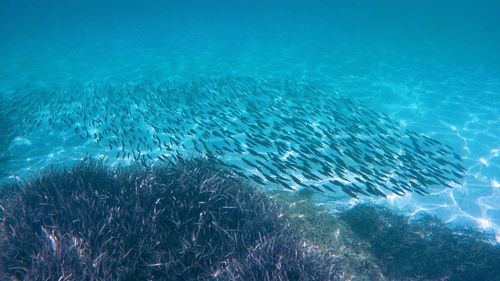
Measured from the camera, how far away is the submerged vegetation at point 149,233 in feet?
14.7

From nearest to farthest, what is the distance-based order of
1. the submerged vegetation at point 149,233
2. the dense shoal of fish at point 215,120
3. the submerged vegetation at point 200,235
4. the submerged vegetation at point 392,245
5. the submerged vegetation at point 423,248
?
the submerged vegetation at point 149,233 → the submerged vegetation at point 200,235 → the submerged vegetation at point 392,245 → the submerged vegetation at point 423,248 → the dense shoal of fish at point 215,120

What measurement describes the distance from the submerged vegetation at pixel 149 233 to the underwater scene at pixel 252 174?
0.03 metres

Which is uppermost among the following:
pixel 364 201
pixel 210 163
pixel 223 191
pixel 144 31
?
pixel 223 191

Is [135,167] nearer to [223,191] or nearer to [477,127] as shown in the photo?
[223,191]

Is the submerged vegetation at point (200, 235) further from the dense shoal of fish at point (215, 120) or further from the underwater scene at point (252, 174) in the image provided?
the dense shoal of fish at point (215, 120)

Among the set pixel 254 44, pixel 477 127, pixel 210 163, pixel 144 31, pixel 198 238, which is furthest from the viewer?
pixel 144 31

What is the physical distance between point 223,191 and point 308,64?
2210 centimetres

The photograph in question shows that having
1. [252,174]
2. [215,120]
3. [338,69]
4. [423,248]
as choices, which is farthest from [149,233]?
[338,69]

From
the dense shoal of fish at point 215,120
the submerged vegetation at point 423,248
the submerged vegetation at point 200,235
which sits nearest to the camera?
the submerged vegetation at point 200,235

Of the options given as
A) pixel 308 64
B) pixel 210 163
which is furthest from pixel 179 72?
pixel 210 163

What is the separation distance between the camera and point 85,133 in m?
13.0

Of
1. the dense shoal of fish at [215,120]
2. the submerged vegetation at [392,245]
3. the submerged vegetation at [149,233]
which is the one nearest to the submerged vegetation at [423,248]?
the submerged vegetation at [392,245]

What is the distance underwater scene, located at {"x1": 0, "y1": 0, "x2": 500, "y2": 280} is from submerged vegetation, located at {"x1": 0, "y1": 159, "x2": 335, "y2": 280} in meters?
0.03

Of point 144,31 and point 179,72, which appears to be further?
point 144,31
